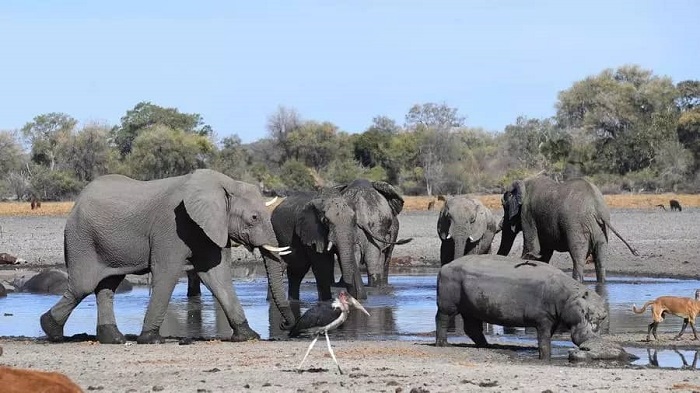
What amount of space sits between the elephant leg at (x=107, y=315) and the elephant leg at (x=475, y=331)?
161 inches

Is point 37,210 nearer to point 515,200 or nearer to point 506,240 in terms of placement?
point 506,240

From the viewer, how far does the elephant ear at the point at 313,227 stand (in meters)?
22.0

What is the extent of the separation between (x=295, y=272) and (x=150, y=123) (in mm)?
80394

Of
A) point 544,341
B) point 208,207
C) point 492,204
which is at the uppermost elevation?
point 208,207

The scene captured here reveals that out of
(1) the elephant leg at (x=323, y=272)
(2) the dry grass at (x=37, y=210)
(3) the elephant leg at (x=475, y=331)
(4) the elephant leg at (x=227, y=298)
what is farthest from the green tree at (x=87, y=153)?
(3) the elephant leg at (x=475, y=331)

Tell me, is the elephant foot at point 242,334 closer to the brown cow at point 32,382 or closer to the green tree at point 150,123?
the brown cow at point 32,382

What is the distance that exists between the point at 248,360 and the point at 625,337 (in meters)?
5.07

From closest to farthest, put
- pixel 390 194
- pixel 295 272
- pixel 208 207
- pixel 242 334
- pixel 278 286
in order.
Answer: pixel 208 207 → pixel 242 334 → pixel 278 286 → pixel 295 272 → pixel 390 194

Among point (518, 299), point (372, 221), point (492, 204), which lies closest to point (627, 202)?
point (492, 204)

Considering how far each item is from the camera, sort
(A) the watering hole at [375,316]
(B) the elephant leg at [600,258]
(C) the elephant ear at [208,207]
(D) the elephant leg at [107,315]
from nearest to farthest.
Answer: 1. (C) the elephant ear at [208,207]
2. (D) the elephant leg at [107,315]
3. (A) the watering hole at [375,316]
4. (B) the elephant leg at [600,258]

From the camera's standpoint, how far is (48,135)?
101000 millimetres

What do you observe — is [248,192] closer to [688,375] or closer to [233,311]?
[233,311]

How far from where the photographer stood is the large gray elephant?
16359 millimetres

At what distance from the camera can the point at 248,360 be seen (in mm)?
14047
